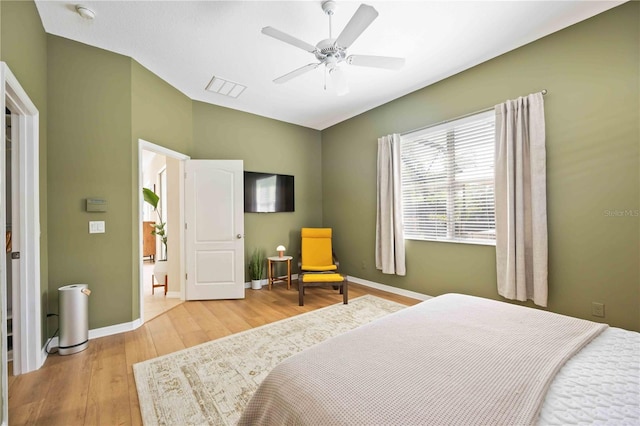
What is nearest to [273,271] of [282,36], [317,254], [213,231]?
[317,254]

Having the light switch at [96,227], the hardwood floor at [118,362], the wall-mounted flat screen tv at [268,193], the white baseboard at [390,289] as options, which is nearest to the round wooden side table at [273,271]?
the hardwood floor at [118,362]

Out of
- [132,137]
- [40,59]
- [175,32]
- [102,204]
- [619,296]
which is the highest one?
[175,32]

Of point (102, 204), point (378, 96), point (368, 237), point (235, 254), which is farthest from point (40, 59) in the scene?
point (368, 237)

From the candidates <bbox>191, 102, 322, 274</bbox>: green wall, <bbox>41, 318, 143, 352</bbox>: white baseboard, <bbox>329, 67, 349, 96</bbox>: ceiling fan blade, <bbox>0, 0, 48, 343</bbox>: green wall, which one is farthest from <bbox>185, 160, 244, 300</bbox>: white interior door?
<bbox>329, 67, 349, 96</bbox>: ceiling fan blade

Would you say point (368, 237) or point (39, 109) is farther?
point (368, 237)

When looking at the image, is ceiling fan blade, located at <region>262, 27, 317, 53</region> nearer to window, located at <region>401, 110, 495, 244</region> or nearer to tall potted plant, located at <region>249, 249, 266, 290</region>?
window, located at <region>401, 110, 495, 244</region>

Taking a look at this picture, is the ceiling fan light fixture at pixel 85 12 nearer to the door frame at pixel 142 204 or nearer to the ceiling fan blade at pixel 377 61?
the door frame at pixel 142 204

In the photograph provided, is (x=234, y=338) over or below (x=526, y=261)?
below

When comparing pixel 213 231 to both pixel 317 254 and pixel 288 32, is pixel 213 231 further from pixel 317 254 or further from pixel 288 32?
pixel 288 32

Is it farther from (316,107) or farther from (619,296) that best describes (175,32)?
(619,296)

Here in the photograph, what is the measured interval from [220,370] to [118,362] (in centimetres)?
93

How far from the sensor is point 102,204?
2.77 m

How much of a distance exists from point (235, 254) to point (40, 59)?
9.27 ft

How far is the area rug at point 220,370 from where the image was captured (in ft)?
5.54
